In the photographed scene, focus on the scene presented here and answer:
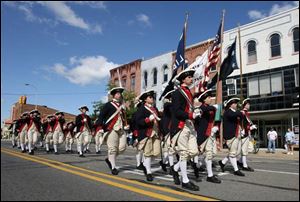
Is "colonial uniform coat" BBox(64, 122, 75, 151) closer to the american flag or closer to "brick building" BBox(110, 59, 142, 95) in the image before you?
the american flag

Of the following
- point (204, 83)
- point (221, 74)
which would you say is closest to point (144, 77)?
point (221, 74)

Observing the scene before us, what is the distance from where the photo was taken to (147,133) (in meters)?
7.38

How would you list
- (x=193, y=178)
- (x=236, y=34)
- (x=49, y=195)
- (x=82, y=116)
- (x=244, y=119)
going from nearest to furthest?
(x=49, y=195) < (x=193, y=178) < (x=244, y=119) < (x=82, y=116) < (x=236, y=34)

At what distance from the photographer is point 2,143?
3.67m

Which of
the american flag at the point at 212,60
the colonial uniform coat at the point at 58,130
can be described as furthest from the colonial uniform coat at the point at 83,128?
Answer: the american flag at the point at 212,60

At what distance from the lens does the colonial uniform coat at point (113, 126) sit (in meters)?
7.79

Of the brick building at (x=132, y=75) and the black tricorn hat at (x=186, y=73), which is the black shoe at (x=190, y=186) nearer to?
the black tricorn hat at (x=186, y=73)

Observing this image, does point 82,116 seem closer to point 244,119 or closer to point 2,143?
point 244,119

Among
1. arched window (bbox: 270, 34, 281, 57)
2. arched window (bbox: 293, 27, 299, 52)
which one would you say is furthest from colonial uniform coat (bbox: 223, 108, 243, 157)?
arched window (bbox: 270, 34, 281, 57)

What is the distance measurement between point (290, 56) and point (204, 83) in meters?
15.2

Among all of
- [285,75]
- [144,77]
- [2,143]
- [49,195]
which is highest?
[144,77]

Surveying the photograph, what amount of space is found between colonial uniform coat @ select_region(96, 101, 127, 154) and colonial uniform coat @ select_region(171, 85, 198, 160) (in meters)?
2.06

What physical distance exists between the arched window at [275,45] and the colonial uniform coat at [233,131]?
1937 centimetres

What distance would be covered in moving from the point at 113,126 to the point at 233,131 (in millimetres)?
2955
